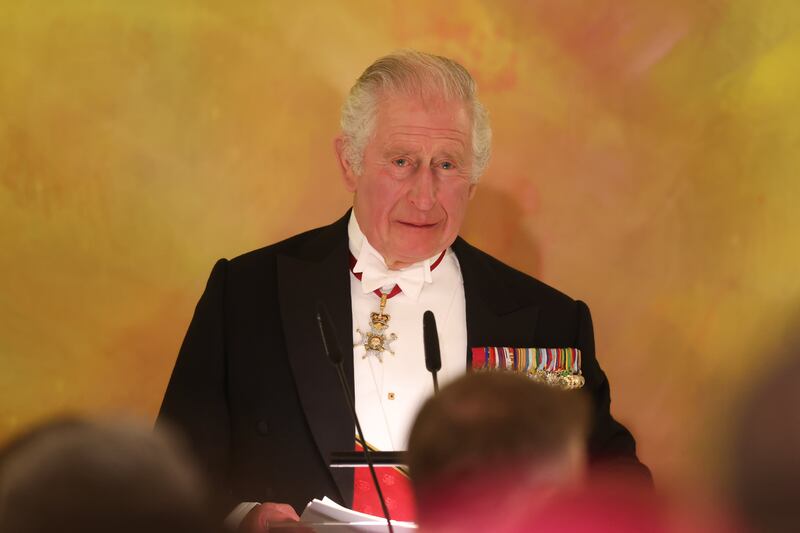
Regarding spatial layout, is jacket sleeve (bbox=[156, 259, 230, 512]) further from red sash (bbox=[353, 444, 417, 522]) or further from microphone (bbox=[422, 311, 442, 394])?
microphone (bbox=[422, 311, 442, 394])

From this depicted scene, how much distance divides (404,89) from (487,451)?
1.98 metres

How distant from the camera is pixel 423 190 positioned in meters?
3.03

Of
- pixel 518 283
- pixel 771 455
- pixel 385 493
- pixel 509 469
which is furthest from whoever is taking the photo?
pixel 518 283

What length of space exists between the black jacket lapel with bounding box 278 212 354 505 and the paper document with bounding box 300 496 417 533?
56 centimetres

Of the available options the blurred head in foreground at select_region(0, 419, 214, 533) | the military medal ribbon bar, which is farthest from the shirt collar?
the blurred head in foreground at select_region(0, 419, 214, 533)

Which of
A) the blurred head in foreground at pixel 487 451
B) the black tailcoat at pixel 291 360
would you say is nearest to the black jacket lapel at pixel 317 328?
the black tailcoat at pixel 291 360

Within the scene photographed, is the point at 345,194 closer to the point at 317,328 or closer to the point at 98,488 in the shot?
the point at 317,328

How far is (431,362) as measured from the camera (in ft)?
7.25

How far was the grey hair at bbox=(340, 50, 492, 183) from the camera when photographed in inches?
119

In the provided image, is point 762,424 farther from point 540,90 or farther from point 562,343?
point 540,90

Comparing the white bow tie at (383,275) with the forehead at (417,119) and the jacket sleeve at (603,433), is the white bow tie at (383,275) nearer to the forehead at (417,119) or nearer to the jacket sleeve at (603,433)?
the forehead at (417,119)

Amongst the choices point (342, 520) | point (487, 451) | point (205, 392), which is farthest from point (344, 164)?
point (487, 451)

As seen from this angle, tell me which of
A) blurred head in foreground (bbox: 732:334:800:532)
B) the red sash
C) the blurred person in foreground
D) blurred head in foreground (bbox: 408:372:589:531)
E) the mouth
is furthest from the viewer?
the mouth

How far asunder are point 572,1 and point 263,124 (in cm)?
100
